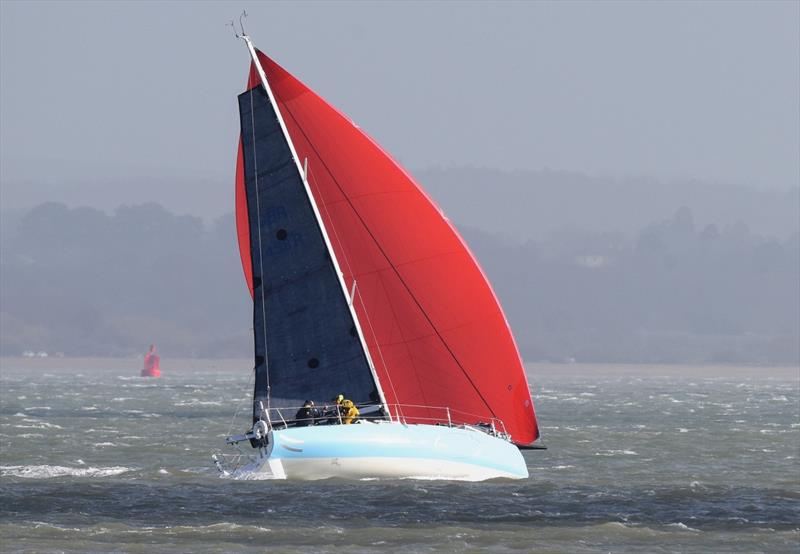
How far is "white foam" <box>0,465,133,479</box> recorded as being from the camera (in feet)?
126

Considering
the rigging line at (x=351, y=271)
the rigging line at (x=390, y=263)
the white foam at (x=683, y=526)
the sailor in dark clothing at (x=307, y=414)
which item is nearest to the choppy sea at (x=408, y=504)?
the white foam at (x=683, y=526)

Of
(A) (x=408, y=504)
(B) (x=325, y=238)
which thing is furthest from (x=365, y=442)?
(B) (x=325, y=238)

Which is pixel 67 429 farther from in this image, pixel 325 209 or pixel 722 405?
pixel 722 405

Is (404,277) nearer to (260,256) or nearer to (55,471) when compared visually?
(260,256)

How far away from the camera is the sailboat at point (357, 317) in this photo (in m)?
34.0

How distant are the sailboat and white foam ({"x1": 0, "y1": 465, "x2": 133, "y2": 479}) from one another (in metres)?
5.07

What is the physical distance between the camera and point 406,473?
3381 centimetres

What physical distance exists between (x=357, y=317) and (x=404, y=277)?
1475mm

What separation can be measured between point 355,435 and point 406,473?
A: 1.45m

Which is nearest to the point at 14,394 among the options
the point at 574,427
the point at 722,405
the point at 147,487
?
the point at 722,405

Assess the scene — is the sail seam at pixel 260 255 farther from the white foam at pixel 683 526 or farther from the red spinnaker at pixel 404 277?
the white foam at pixel 683 526

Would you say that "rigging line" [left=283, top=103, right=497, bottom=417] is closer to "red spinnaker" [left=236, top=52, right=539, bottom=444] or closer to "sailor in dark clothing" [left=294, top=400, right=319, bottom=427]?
"red spinnaker" [left=236, top=52, right=539, bottom=444]

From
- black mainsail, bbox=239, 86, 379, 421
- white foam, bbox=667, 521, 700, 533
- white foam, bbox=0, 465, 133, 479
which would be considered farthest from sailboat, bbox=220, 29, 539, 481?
white foam, bbox=667, 521, 700, 533

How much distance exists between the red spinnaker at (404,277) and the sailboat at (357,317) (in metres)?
0.03
